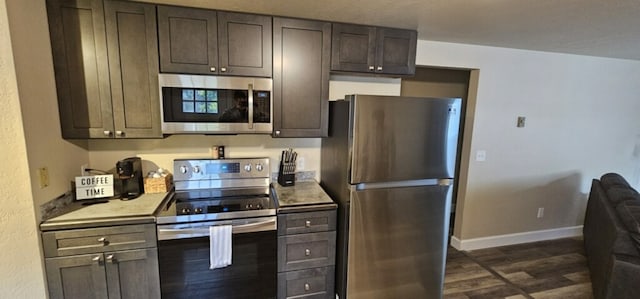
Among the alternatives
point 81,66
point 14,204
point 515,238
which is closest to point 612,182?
point 515,238

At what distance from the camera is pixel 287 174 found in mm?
2438

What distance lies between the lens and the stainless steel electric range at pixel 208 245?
70.1 inches

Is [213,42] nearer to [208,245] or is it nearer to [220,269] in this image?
[208,245]

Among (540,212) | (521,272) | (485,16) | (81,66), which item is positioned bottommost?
(521,272)

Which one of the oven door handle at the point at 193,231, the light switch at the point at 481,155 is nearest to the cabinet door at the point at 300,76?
the oven door handle at the point at 193,231

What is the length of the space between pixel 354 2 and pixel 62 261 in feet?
7.78

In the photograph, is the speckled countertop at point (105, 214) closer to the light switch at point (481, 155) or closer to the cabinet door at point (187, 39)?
the cabinet door at point (187, 39)

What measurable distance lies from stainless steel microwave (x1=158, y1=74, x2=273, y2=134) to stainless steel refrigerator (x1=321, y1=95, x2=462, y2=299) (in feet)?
1.95

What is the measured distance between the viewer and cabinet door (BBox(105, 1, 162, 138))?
182cm

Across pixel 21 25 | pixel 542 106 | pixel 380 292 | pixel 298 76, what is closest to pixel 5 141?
pixel 21 25

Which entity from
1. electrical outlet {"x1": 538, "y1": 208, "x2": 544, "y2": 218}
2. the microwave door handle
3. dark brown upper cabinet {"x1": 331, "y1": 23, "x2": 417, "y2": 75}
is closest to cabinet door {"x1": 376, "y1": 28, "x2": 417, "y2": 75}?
dark brown upper cabinet {"x1": 331, "y1": 23, "x2": 417, "y2": 75}

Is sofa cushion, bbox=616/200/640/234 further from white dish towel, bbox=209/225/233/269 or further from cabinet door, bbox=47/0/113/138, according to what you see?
cabinet door, bbox=47/0/113/138

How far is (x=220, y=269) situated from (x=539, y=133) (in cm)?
369

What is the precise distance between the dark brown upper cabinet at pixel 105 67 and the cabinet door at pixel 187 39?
6 centimetres
